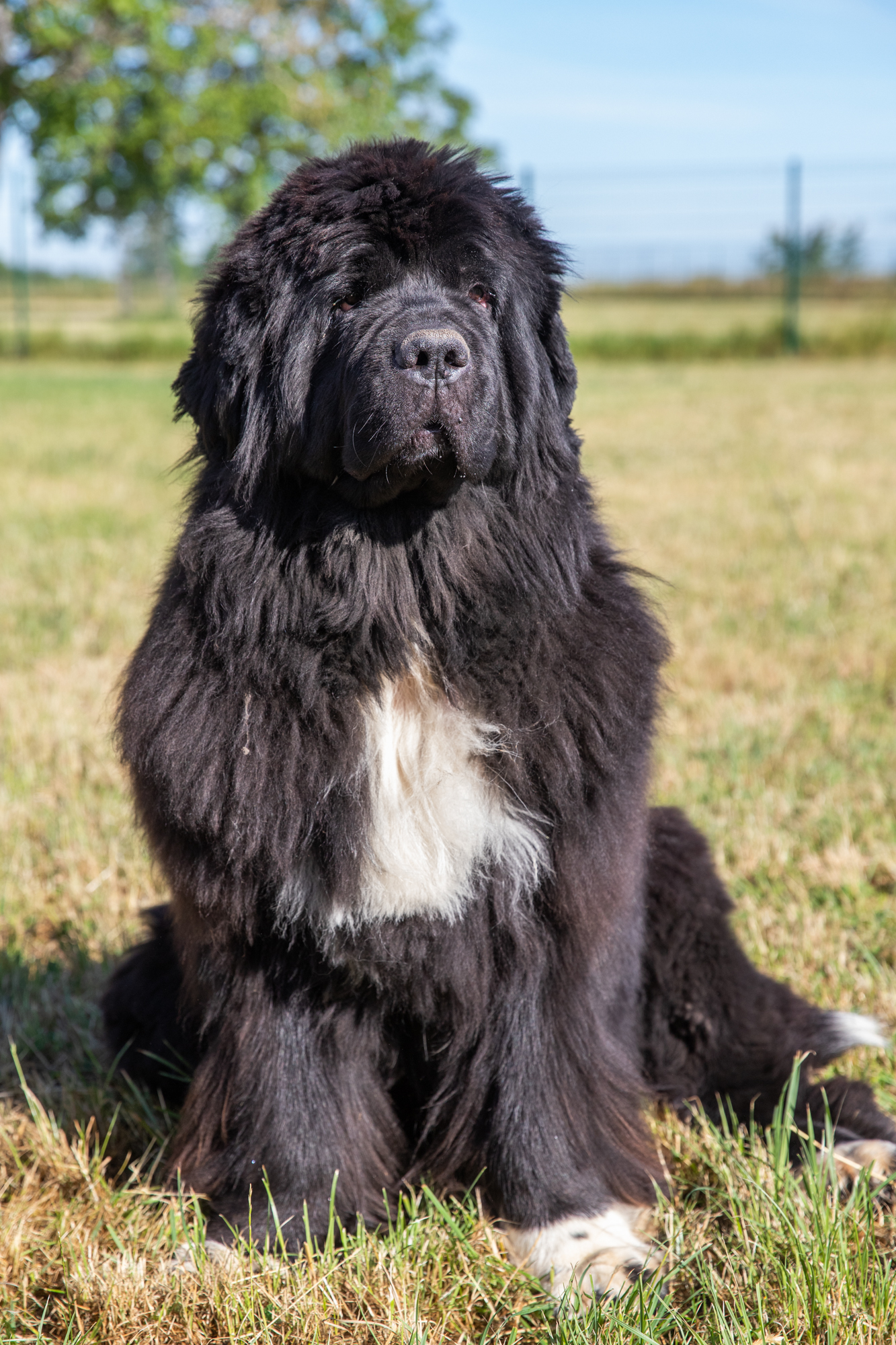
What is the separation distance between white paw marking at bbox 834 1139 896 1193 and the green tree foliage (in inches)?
658

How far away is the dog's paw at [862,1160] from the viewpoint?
2205mm

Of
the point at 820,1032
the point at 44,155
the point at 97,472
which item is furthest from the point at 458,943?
the point at 44,155

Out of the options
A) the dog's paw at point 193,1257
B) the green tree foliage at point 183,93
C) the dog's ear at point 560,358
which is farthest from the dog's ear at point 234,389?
the green tree foliage at point 183,93

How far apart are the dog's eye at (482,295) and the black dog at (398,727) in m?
0.01

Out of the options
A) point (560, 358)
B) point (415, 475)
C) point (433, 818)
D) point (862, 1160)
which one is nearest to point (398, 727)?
point (433, 818)

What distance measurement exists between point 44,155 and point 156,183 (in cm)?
207

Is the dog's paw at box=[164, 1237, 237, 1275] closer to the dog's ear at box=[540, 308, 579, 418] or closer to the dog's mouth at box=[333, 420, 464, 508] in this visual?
the dog's mouth at box=[333, 420, 464, 508]

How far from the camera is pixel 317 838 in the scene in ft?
6.50

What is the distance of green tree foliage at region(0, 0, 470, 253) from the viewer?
17.9 metres

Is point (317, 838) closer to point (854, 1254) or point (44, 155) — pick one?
point (854, 1254)

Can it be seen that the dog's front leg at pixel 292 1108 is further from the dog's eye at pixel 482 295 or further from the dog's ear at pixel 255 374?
the dog's eye at pixel 482 295

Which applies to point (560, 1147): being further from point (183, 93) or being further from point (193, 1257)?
point (183, 93)

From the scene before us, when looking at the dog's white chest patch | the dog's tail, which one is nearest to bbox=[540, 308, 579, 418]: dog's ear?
the dog's white chest patch

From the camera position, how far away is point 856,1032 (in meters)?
2.51
